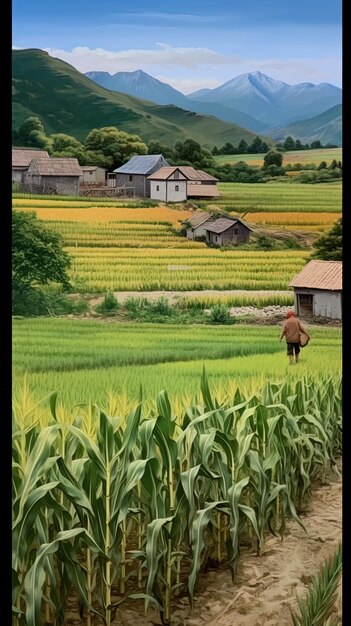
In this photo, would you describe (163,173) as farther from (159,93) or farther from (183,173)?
(159,93)

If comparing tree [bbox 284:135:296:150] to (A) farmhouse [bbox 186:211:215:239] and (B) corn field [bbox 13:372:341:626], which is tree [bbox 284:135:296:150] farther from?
(B) corn field [bbox 13:372:341:626]

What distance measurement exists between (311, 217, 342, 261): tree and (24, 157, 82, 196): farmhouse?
25.8 inches

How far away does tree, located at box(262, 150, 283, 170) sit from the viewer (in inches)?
90.4

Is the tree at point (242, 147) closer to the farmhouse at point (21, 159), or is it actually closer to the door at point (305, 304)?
the door at point (305, 304)

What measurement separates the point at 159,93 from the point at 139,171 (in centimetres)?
25

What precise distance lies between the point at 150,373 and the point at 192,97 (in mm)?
803

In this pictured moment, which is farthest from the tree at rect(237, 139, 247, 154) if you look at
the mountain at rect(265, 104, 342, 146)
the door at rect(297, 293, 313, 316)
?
the door at rect(297, 293, 313, 316)

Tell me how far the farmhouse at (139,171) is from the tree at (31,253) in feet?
0.86

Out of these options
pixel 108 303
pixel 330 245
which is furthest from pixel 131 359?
pixel 330 245

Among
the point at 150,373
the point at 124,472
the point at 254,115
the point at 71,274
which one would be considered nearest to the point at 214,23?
the point at 254,115

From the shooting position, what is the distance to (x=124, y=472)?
6.33 feet

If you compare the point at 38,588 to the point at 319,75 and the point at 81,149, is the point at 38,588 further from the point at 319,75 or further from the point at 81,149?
the point at 319,75

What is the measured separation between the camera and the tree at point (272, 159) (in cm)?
230

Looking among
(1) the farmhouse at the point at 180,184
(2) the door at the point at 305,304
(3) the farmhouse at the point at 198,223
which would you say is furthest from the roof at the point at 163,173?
(2) the door at the point at 305,304
